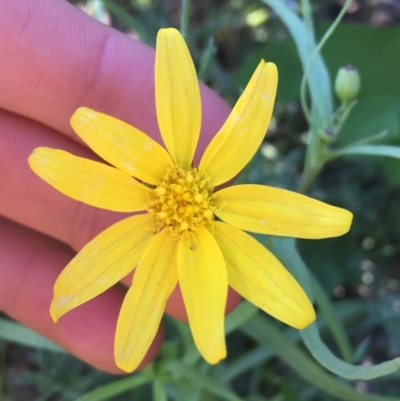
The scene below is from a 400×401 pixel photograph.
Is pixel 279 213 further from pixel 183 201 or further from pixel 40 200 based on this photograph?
pixel 40 200

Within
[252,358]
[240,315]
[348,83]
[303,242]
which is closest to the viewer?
[348,83]

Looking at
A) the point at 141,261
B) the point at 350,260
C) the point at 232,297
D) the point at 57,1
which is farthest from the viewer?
the point at 350,260

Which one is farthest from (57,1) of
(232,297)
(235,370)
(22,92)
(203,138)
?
(235,370)

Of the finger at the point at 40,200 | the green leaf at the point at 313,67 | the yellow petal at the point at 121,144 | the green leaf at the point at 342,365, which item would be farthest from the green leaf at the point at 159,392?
the green leaf at the point at 313,67

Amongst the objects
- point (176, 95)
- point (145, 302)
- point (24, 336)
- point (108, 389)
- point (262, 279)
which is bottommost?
point (24, 336)

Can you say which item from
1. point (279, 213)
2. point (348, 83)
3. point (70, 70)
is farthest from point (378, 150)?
point (70, 70)

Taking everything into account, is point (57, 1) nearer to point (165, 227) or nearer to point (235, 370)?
point (165, 227)
